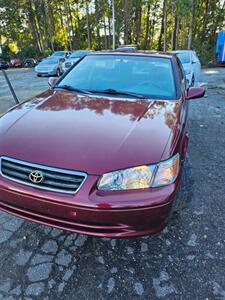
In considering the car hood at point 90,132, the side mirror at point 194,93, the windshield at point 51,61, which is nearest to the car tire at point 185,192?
the car hood at point 90,132

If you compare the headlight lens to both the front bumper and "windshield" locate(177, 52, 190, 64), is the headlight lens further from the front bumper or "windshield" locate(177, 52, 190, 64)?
"windshield" locate(177, 52, 190, 64)

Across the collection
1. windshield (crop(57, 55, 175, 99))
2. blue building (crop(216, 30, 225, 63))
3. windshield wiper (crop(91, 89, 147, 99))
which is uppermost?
windshield (crop(57, 55, 175, 99))

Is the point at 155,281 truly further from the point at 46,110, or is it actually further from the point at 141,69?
the point at 141,69

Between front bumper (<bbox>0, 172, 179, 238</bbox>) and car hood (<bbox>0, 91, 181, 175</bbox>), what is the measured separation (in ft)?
0.67

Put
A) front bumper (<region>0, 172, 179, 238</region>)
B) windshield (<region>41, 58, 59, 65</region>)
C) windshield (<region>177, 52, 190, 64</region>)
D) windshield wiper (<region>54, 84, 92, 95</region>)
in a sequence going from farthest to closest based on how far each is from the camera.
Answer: windshield (<region>41, 58, 59, 65</region>) → windshield (<region>177, 52, 190, 64</region>) → windshield wiper (<region>54, 84, 92, 95</region>) → front bumper (<region>0, 172, 179, 238</region>)

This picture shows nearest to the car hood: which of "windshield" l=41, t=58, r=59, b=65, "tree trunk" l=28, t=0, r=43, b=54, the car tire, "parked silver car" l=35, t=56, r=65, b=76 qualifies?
the car tire

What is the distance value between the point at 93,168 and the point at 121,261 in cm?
88

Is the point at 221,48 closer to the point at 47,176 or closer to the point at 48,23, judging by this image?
the point at 48,23

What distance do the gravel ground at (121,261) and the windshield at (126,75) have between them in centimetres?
137

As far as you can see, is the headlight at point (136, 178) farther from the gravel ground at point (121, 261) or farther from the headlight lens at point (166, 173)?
the gravel ground at point (121, 261)

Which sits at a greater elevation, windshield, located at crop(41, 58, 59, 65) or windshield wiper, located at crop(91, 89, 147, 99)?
windshield wiper, located at crop(91, 89, 147, 99)

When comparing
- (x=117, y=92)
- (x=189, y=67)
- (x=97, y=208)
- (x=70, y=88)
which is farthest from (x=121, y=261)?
(x=189, y=67)

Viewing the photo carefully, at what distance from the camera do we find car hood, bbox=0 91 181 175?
1941 mm

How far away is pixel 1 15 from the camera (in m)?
32.1
